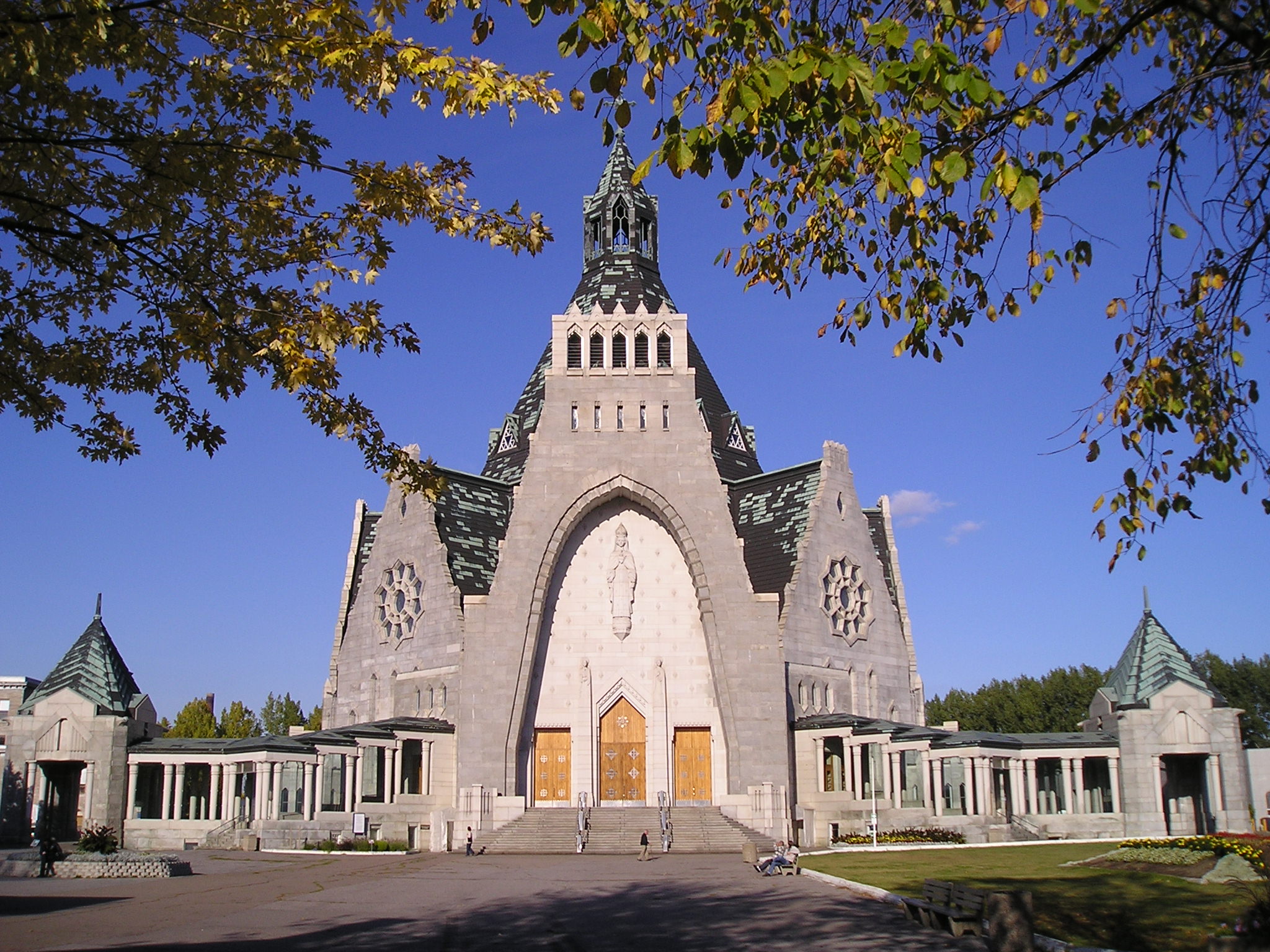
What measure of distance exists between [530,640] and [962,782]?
61.0 feet

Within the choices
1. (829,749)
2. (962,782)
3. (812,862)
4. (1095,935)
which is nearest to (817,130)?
(1095,935)

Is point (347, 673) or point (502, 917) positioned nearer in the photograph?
point (502, 917)

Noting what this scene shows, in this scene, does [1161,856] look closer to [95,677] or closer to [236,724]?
[95,677]

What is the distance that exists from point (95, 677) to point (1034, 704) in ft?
210

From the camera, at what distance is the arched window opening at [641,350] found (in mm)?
44844

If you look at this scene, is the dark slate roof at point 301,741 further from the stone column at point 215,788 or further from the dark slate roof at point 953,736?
the dark slate roof at point 953,736

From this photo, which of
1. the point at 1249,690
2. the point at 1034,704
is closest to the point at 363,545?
the point at 1034,704

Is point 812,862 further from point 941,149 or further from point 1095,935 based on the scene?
point 941,149

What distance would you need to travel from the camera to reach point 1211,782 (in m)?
39.4

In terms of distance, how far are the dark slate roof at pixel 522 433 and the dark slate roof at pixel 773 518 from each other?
33.7ft

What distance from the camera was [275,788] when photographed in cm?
4003

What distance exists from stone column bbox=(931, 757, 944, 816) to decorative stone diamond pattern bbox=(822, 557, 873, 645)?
6.72 metres

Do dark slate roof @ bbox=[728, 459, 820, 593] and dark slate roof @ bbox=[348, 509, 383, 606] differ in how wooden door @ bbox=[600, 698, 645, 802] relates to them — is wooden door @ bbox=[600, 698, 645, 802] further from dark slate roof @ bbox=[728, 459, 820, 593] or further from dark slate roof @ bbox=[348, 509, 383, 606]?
dark slate roof @ bbox=[348, 509, 383, 606]

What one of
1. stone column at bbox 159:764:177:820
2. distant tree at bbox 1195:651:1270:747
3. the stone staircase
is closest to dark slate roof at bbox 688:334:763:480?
the stone staircase
